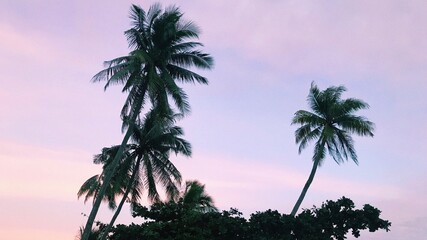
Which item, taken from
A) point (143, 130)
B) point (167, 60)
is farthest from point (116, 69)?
point (143, 130)

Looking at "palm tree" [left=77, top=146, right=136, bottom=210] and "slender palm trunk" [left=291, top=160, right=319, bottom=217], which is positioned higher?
"slender palm trunk" [left=291, top=160, right=319, bottom=217]

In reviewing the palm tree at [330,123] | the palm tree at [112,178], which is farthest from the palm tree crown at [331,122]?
the palm tree at [112,178]

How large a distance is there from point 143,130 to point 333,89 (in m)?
13.6

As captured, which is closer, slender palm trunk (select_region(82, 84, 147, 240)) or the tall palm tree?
slender palm trunk (select_region(82, 84, 147, 240))

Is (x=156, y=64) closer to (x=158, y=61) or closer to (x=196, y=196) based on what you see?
(x=158, y=61)

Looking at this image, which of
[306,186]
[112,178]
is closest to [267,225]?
[306,186]

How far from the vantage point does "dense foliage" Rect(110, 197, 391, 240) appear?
2655 cm

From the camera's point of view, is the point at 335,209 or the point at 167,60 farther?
the point at 167,60

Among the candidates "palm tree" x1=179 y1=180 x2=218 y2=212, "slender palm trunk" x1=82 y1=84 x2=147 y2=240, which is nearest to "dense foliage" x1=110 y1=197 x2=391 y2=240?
"slender palm trunk" x1=82 y1=84 x2=147 y2=240

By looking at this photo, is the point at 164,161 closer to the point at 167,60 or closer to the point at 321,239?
the point at 167,60

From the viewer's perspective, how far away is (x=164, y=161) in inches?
1335

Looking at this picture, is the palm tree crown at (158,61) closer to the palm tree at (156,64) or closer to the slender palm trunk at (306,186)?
the palm tree at (156,64)

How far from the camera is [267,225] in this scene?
88.0 ft

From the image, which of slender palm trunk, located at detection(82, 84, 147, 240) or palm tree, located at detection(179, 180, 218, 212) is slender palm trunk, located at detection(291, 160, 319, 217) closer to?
palm tree, located at detection(179, 180, 218, 212)
